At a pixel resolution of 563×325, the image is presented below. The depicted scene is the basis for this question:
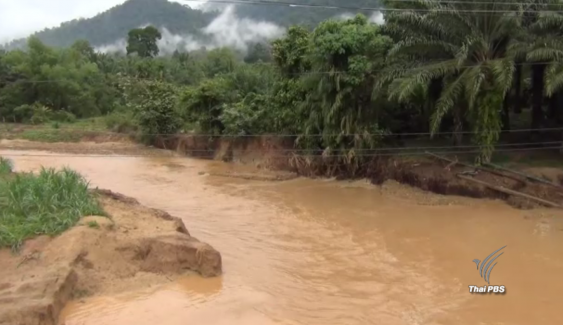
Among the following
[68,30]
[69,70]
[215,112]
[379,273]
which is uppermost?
[68,30]

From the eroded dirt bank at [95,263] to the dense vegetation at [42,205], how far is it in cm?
22

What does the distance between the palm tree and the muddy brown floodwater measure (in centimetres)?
261

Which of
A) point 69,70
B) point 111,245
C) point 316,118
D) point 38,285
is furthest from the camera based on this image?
point 69,70

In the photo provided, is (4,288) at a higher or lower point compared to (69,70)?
lower

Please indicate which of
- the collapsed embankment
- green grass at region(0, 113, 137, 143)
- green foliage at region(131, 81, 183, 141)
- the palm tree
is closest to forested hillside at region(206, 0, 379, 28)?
green grass at region(0, 113, 137, 143)

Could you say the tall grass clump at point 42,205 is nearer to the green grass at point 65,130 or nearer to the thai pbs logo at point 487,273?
the thai pbs logo at point 487,273

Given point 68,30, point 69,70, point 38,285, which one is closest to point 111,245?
point 38,285

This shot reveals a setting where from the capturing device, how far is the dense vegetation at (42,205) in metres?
9.07

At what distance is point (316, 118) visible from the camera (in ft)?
63.6

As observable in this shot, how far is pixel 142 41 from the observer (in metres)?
62.8

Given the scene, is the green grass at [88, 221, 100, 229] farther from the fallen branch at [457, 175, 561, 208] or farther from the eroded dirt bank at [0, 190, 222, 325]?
the fallen branch at [457, 175, 561, 208]

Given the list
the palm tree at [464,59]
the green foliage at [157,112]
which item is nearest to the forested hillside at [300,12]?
the green foliage at [157,112]

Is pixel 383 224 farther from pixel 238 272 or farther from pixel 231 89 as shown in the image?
pixel 231 89

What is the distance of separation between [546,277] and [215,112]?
61.0 feet
